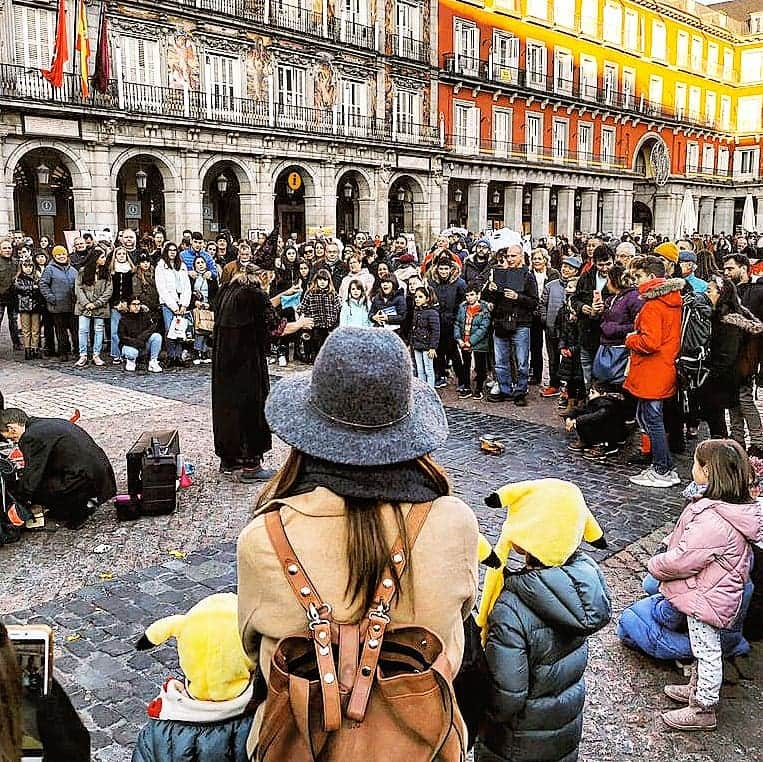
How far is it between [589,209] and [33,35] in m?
30.6

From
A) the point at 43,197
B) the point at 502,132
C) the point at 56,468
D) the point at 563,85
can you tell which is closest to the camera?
the point at 56,468

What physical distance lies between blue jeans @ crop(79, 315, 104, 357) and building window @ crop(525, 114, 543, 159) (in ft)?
106

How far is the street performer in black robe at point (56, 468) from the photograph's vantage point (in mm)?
5984

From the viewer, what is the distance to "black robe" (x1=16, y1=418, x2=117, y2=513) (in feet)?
19.6

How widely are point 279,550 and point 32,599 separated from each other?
12.7 ft

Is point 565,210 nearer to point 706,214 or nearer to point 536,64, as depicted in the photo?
point 536,64

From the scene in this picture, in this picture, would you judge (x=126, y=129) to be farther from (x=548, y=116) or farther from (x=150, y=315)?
(x=548, y=116)

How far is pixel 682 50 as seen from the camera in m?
53.2

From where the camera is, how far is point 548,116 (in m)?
42.9

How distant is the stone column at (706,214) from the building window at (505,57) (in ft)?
78.6

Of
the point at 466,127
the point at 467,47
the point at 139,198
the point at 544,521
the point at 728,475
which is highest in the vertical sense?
the point at 467,47

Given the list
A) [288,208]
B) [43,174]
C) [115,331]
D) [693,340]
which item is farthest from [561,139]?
[693,340]

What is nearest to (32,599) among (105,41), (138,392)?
(138,392)

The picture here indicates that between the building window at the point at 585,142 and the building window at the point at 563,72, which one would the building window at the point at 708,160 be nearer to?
the building window at the point at 585,142
